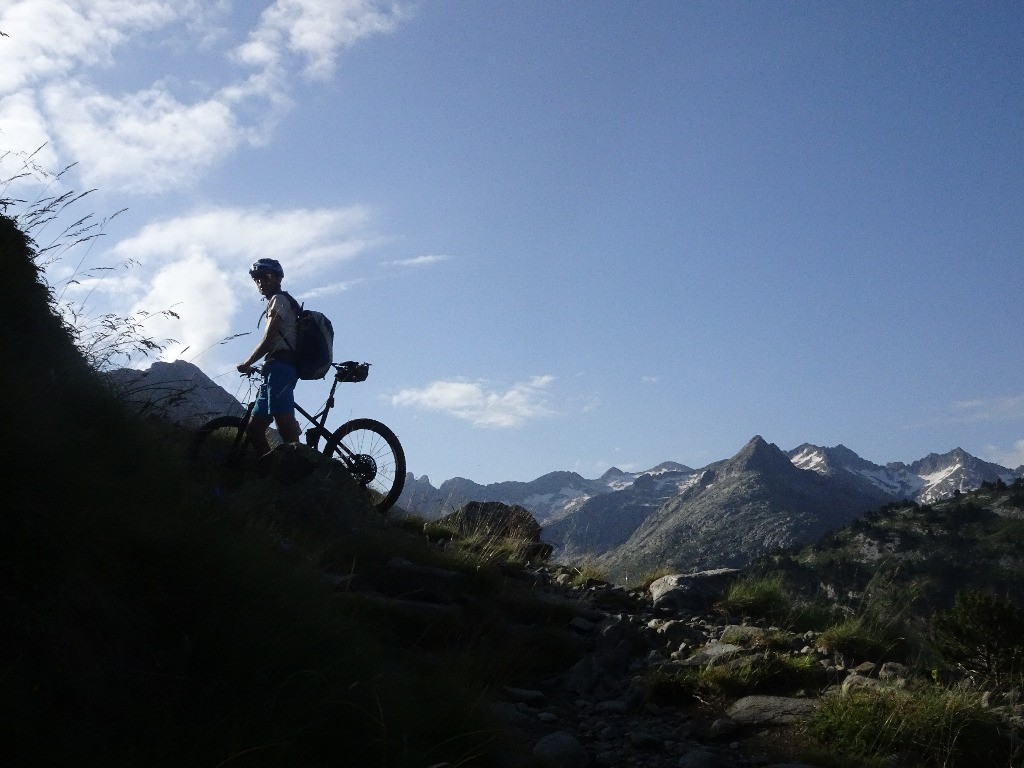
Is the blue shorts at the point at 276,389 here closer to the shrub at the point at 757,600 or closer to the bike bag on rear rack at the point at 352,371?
the bike bag on rear rack at the point at 352,371

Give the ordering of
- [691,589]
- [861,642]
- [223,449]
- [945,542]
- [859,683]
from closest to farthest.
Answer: [859,683], [861,642], [691,589], [223,449], [945,542]

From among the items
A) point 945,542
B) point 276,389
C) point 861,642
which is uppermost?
point 276,389

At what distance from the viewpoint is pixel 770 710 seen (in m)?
5.83

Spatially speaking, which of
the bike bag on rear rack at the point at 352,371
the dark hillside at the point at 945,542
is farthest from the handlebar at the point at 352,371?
the dark hillside at the point at 945,542

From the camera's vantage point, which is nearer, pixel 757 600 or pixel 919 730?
pixel 919 730

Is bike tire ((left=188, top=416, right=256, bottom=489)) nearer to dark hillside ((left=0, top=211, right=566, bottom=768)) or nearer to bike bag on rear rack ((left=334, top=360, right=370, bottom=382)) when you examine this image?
bike bag on rear rack ((left=334, top=360, right=370, bottom=382))

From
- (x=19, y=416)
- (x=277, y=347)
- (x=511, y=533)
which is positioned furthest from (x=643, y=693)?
(x=511, y=533)

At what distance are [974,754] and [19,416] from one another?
530 cm

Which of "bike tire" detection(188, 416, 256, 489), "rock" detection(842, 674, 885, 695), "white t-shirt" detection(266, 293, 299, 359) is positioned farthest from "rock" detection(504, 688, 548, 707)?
"white t-shirt" detection(266, 293, 299, 359)

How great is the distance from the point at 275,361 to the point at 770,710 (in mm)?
6245

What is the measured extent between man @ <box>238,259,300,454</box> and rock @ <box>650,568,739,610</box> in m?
4.41

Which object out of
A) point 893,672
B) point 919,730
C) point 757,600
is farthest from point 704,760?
point 757,600

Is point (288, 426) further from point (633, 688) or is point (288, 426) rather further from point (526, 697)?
point (633, 688)

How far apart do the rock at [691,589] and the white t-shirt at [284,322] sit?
486cm
